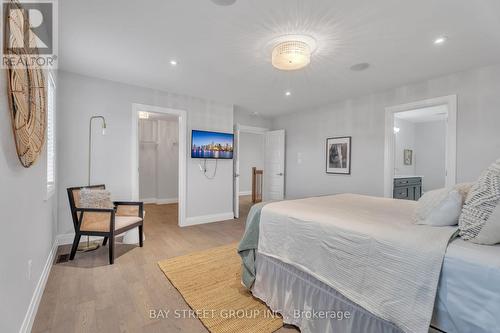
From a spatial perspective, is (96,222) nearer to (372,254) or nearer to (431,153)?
(372,254)

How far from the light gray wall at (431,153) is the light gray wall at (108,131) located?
19.5 feet

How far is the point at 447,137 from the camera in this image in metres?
3.14

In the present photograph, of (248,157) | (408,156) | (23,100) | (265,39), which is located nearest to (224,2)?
(265,39)

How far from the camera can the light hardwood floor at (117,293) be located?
1.65 m

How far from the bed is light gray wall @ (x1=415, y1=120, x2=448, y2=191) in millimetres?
5242

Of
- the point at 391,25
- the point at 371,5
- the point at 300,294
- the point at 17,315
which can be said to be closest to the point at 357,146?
the point at 391,25

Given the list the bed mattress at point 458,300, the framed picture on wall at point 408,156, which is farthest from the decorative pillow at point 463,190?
the framed picture on wall at point 408,156

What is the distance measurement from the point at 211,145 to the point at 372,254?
146 inches

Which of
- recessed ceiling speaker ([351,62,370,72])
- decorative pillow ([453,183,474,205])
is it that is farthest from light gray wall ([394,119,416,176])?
decorative pillow ([453,183,474,205])

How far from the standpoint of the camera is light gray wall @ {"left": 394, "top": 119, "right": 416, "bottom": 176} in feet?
18.9

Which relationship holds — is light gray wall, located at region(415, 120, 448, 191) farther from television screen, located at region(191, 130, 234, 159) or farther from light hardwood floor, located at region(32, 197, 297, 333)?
light hardwood floor, located at region(32, 197, 297, 333)

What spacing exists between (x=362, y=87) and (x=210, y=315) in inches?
151

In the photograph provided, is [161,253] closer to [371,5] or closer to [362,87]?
[371,5]
